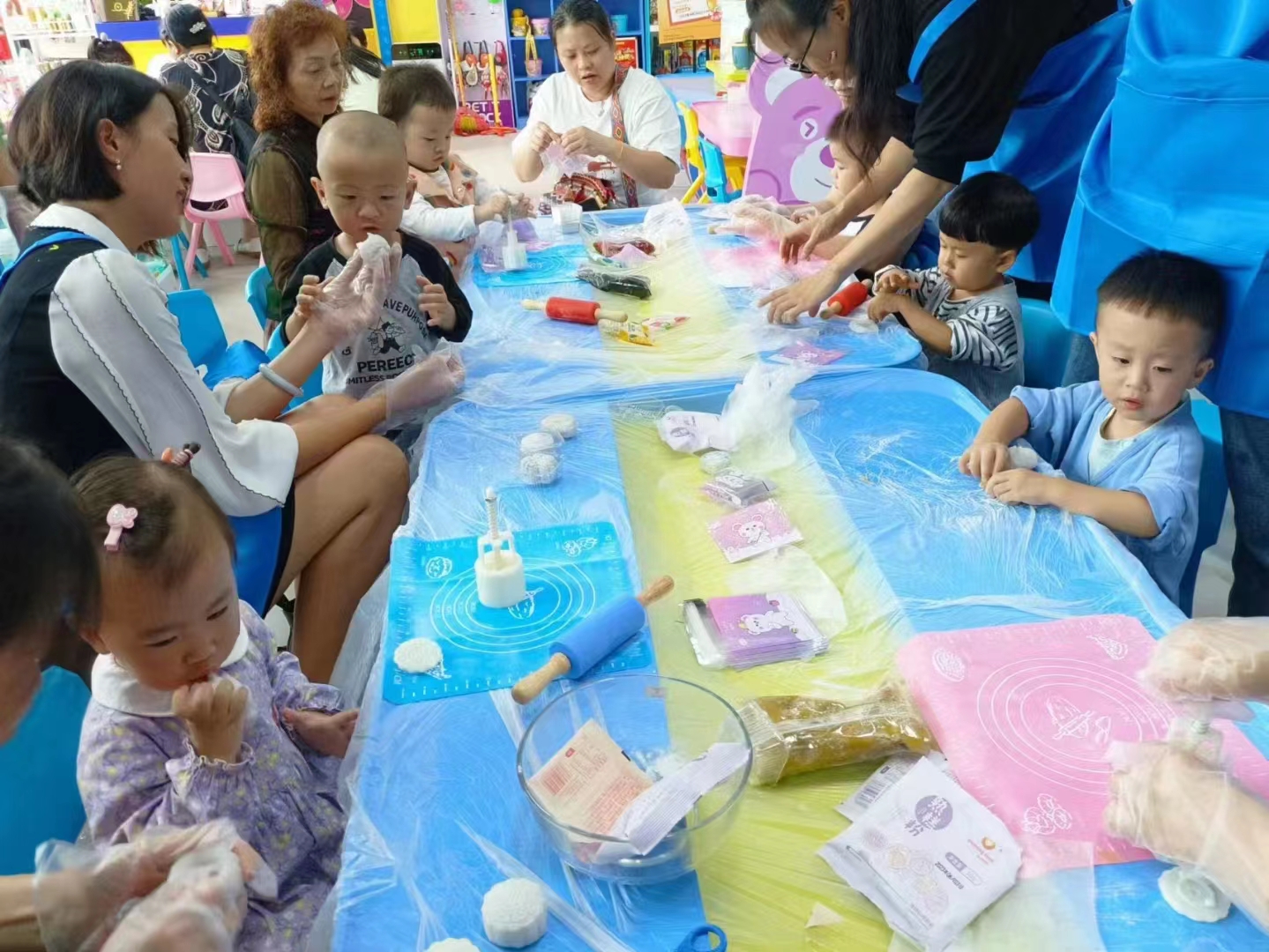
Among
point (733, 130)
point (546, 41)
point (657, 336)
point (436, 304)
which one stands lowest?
point (657, 336)

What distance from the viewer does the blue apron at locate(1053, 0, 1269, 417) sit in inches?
45.9

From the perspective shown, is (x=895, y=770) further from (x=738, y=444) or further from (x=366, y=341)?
(x=366, y=341)

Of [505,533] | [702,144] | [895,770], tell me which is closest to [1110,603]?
[895,770]

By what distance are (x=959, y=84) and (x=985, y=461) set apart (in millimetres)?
807

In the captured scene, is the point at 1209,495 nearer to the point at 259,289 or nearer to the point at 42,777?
the point at 42,777

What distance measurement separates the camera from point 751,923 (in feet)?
2.39

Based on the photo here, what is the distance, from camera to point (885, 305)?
1.90 metres

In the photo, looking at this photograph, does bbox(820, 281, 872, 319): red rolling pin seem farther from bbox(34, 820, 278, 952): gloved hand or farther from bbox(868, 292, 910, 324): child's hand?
bbox(34, 820, 278, 952): gloved hand

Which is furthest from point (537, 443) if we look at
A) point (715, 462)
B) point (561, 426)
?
point (715, 462)

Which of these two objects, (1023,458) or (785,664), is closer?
(785,664)

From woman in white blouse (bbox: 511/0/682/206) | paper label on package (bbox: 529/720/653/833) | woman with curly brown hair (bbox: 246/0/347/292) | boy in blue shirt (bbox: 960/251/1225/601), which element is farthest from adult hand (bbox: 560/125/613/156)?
paper label on package (bbox: 529/720/653/833)

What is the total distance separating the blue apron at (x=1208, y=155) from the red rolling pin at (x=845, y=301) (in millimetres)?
583

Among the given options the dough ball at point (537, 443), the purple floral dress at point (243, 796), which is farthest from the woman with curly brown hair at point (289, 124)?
the purple floral dress at point (243, 796)

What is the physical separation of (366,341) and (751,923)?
4.78 ft
